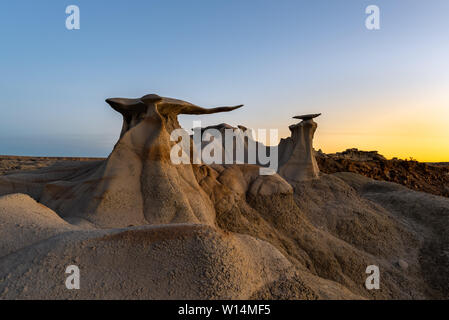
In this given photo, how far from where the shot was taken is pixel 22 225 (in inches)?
116

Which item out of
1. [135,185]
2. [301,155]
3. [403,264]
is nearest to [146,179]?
[135,185]

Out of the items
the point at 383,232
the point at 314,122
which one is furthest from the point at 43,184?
the point at 314,122

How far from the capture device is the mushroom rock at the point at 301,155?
11.3 m

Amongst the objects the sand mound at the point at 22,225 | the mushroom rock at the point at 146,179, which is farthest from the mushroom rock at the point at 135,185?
the sand mound at the point at 22,225

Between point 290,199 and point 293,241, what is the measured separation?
1.31 m

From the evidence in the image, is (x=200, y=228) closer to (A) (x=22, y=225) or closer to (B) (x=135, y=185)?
(A) (x=22, y=225)

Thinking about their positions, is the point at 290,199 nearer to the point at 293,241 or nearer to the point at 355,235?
the point at 293,241

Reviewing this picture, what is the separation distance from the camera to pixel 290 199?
295 inches

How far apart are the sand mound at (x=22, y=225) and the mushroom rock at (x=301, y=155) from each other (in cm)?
916

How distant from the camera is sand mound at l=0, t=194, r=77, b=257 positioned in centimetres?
265

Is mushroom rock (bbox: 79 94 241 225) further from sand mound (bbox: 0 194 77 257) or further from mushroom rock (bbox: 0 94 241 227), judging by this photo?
sand mound (bbox: 0 194 77 257)

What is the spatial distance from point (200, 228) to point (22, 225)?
1.94 metres

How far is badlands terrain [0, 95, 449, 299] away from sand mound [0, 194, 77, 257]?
16mm

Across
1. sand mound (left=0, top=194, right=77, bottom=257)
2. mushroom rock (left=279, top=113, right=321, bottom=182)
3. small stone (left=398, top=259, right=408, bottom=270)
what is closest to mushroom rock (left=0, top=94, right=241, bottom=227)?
sand mound (left=0, top=194, right=77, bottom=257)
